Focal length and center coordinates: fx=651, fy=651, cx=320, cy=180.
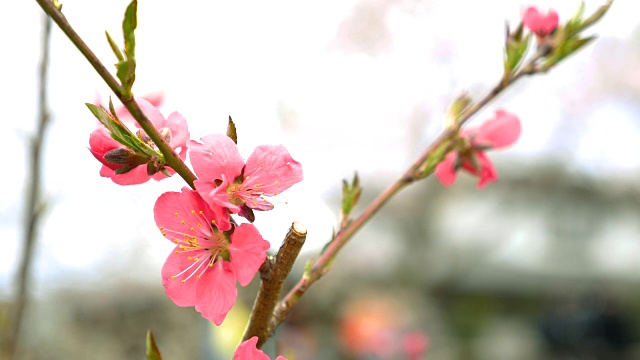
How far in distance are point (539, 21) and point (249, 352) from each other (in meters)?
0.39

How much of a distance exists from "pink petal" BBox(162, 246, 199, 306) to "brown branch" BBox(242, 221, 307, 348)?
0.13 ft

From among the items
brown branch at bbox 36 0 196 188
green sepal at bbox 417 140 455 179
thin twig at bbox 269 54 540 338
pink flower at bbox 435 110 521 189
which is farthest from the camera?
pink flower at bbox 435 110 521 189

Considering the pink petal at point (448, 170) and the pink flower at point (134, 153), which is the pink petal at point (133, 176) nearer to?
the pink flower at point (134, 153)

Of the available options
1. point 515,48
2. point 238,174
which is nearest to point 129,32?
point 238,174

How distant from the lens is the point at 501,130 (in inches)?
24.5

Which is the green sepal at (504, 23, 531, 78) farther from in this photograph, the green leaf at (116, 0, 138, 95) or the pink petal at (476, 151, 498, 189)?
the green leaf at (116, 0, 138, 95)

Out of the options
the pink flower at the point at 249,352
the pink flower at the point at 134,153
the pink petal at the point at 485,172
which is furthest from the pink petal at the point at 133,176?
the pink petal at the point at 485,172

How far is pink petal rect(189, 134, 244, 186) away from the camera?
357 millimetres

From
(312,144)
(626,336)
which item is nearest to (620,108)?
(312,144)

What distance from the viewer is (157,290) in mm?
3812

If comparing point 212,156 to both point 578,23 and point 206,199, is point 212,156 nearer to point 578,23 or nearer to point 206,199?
point 206,199

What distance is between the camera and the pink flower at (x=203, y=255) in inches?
14.1

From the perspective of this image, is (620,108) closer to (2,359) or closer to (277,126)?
(277,126)

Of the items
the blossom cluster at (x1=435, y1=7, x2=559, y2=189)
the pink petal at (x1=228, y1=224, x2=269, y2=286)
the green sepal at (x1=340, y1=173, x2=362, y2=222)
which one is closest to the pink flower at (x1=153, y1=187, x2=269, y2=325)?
the pink petal at (x1=228, y1=224, x2=269, y2=286)
